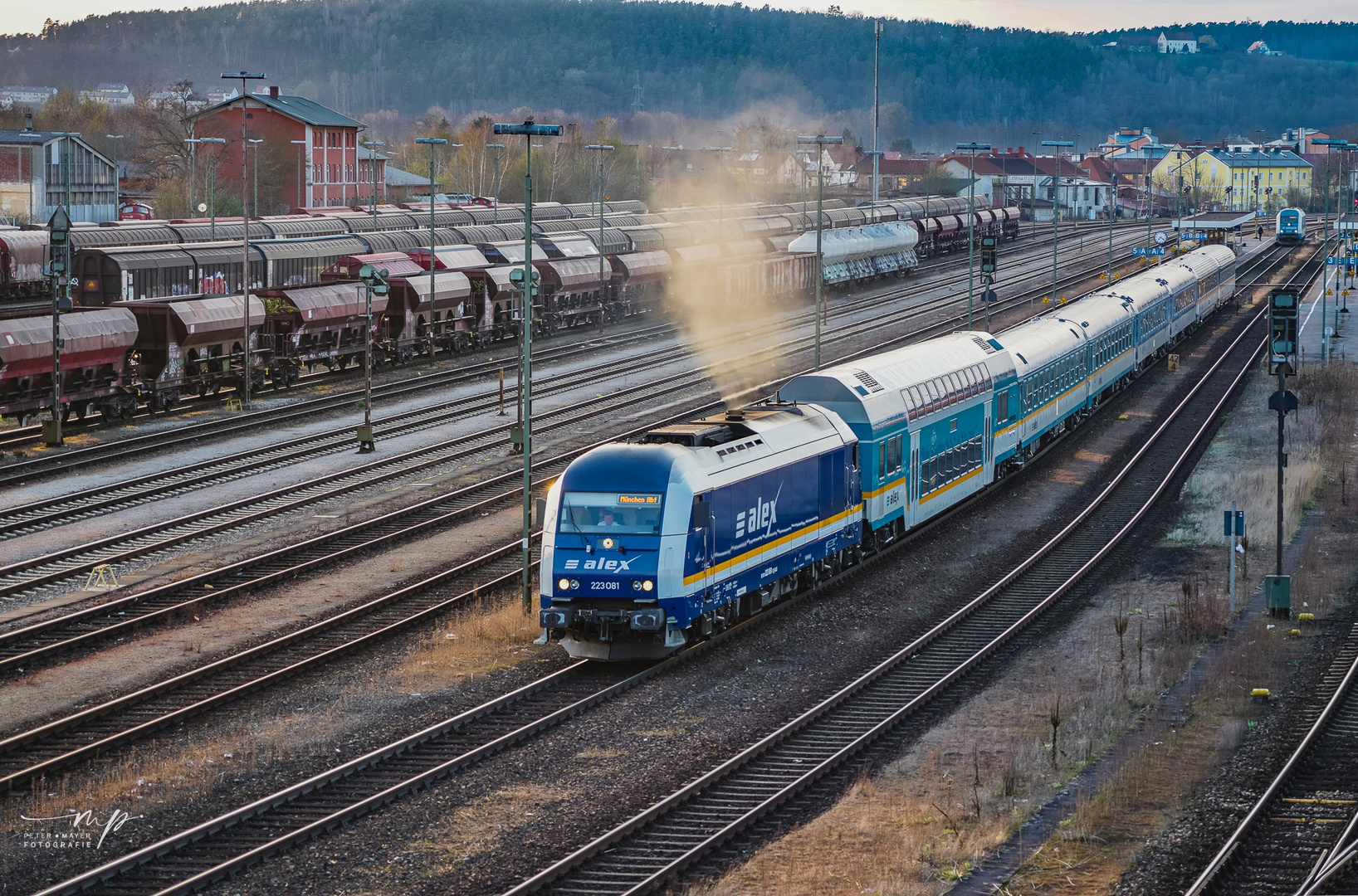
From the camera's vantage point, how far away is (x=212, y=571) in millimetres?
31203

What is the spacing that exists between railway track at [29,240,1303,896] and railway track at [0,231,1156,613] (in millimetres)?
9256

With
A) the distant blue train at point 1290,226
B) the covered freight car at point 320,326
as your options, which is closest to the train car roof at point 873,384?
the covered freight car at point 320,326

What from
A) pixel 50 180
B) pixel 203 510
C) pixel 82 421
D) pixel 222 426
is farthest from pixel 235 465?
pixel 50 180

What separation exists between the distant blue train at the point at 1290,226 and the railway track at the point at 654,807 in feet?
390

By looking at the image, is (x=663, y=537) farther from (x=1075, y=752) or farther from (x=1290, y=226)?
(x=1290, y=226)

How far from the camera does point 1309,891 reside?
15.8 metres

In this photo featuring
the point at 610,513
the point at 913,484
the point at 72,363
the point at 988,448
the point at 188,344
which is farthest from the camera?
the point at 188,344

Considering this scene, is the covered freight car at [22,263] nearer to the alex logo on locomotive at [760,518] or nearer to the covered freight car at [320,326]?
the covered freight car at [320,326]

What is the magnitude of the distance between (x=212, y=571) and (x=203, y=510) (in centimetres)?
630

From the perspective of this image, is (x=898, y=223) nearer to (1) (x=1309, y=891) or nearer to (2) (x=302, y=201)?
(2) (x=302, y=201)

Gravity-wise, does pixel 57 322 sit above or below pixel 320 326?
above

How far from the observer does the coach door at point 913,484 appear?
1300 inches

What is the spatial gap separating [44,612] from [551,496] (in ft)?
33.8

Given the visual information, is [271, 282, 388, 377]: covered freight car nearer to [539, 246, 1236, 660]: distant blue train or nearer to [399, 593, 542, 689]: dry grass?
[539, 246, 1236, 660]: distant blue train
